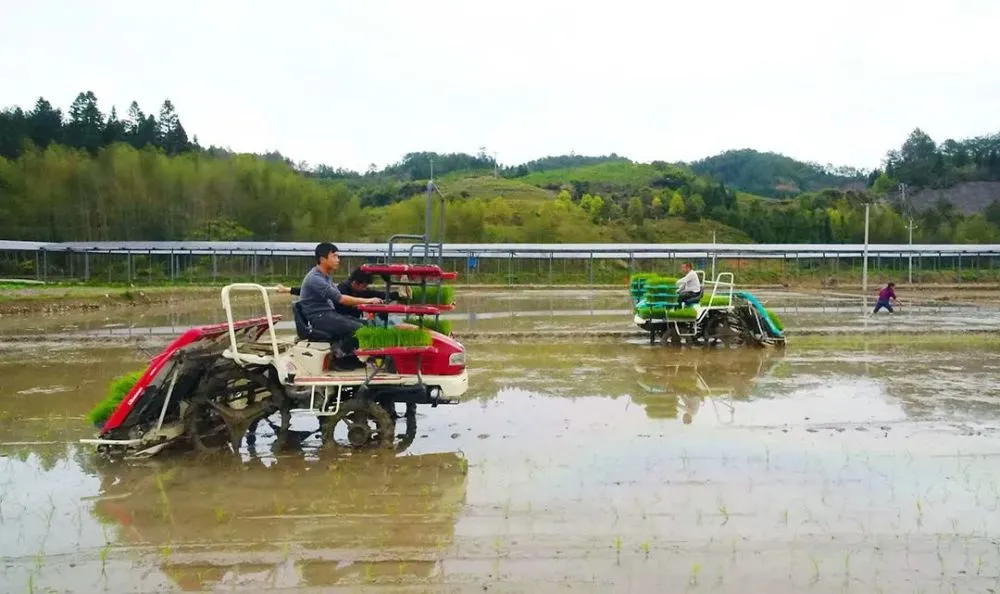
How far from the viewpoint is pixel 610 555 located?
4887 mm

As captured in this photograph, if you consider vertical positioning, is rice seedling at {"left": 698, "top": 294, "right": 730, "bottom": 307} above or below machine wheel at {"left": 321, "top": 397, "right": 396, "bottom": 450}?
above

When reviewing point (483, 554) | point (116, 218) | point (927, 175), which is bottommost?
point (483, 554)

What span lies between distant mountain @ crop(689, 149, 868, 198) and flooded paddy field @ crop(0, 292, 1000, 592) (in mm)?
146547

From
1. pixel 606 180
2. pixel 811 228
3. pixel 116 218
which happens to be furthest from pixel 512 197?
pixel 116 218

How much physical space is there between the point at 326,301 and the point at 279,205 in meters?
52.9

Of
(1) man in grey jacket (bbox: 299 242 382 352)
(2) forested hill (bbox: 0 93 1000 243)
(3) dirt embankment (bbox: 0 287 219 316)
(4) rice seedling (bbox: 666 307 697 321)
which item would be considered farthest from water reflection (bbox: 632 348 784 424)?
(2) forested hill (bbox: 0 93 1000 243)

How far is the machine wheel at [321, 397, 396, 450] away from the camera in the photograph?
7.33m

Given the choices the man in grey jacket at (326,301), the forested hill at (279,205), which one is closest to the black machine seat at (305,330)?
the man in grey jacket at (326,301)

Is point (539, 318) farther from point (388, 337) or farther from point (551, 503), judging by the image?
point (551, 503)

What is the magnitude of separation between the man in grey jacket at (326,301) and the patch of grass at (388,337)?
32cm

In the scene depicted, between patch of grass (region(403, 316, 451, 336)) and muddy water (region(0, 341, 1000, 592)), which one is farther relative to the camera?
patch of grass (region(403, 316, 451, 336))

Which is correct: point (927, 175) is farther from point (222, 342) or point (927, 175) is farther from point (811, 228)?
point (222, 342)

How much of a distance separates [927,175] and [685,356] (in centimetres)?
11439

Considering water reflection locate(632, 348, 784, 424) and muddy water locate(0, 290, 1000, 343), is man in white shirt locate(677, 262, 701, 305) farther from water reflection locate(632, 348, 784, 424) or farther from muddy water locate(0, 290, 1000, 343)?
muddy water locate(0, 290, 1000, 343)
